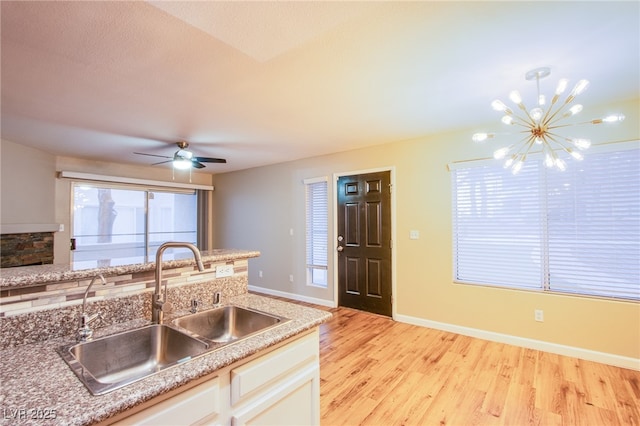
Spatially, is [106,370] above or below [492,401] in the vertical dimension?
above

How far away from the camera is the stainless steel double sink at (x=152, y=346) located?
1.15 metres

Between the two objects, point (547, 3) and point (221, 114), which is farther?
point (221, 114)

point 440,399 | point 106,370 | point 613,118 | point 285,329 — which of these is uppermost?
point 613,118

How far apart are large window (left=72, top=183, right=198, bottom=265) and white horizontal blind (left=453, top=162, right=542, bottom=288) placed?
484 cm

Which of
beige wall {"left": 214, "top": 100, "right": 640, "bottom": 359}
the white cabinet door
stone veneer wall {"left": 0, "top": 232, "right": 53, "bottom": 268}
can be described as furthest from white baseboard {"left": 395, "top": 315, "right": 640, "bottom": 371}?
stone veneer wall {"left": 0, "top": 232, "right": 53, "bottom": 268}

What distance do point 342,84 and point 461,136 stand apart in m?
1.92

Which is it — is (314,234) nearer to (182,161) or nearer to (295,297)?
(295,297)

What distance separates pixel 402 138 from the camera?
3.94 meters

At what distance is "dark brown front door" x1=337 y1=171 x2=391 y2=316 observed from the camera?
13.6 feet

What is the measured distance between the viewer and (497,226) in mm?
3391

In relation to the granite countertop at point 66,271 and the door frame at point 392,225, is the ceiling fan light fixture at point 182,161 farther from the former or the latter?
the granite countertop at point 66,271

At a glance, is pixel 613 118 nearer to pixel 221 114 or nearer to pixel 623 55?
pixel 623 55

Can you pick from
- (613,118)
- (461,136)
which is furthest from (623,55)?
(461,136)

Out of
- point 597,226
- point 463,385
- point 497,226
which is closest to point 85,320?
point 463,385
